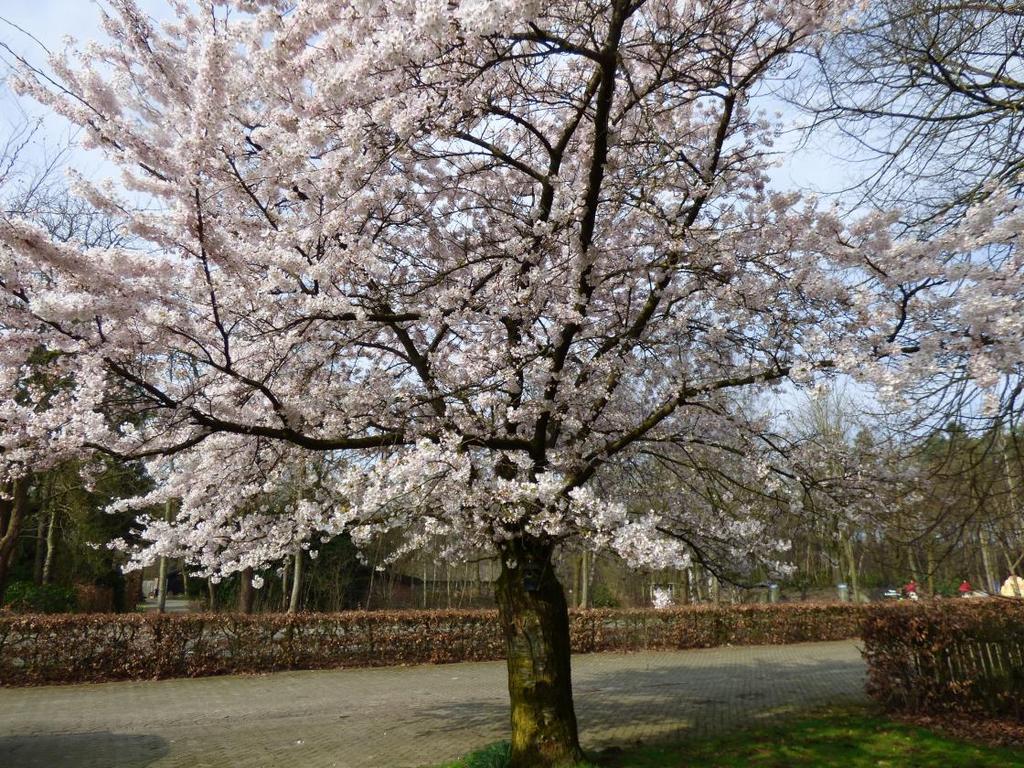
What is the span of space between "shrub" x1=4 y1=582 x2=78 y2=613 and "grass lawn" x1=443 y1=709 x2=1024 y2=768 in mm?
15294

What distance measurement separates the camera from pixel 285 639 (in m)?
14.2

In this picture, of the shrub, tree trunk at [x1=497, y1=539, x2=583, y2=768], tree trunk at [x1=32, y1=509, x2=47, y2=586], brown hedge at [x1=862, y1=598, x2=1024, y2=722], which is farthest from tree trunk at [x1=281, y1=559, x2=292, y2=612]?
brown hedge at [x1=862, y1=598, x2=1024, y2=722]

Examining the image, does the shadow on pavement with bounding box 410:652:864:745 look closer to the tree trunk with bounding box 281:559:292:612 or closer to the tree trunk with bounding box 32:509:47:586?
the tree trunk with bounding box 281:559:292:612

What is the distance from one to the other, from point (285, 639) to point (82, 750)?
631 cm

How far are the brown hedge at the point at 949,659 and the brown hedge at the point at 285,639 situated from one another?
8589mm

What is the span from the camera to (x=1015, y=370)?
15.5ft

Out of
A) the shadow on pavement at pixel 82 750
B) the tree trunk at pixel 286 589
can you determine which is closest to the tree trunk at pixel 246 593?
the tree trunk at pixel 286 589

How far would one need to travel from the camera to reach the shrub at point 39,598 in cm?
1702

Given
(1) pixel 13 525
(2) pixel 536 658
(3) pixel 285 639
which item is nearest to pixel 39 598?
(1) pixel 13 525

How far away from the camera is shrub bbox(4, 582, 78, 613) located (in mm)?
17016

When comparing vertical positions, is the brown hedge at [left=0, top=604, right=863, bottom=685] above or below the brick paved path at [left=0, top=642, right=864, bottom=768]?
above

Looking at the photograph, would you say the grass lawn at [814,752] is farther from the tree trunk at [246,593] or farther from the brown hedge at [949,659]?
the tree trunk at [246,593]

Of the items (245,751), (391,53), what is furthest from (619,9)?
(245,751)

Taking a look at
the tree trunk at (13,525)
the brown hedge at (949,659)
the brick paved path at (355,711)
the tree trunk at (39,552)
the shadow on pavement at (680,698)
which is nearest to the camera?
the brick paved path at (355,711)
